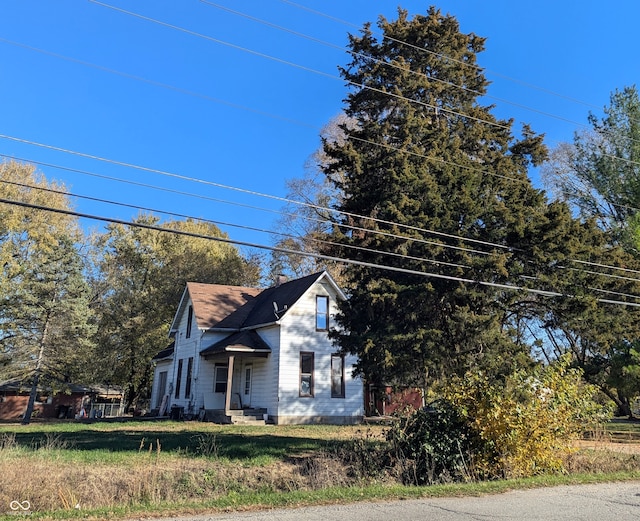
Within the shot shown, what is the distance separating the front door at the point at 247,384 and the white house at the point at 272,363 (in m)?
0.05

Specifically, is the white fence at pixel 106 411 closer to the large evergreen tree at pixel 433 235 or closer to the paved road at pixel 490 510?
the large evergreen tree at pixel 433 235

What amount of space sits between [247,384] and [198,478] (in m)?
16.3

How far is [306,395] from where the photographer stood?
23.4 metres

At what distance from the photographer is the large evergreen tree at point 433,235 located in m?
12.5

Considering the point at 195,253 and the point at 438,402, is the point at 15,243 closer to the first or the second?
the point at 195,253

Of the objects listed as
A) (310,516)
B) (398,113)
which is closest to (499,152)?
(398,113)

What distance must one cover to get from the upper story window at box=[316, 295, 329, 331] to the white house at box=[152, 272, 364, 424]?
50 millimetres

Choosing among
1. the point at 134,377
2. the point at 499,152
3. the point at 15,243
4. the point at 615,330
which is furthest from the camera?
the point at 134,377

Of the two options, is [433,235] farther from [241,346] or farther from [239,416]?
[239,416]

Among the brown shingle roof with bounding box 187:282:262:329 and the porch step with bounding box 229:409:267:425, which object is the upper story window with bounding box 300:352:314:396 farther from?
the brown shingle roof with bounding box 187:282:262:329

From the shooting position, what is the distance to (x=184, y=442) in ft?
48.5

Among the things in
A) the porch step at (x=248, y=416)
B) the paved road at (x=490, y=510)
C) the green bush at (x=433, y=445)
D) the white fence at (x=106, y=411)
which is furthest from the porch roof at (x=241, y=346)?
the paved road at (x=490, y=510)

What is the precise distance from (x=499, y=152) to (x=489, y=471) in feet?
31.5

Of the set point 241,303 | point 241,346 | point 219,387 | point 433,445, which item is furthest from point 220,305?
point 433,445
